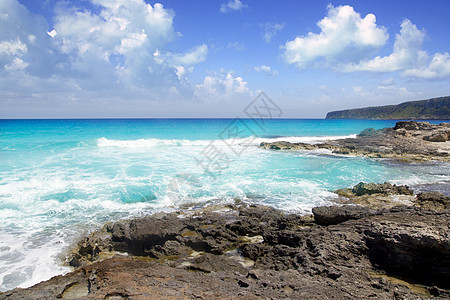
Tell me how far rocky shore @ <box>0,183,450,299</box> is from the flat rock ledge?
15mm

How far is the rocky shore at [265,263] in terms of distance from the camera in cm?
382

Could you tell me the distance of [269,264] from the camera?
16.5 feet

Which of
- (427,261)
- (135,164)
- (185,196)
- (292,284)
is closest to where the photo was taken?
(292,284)

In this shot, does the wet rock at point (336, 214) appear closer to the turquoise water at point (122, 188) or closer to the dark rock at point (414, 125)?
the turquoise water at point (122, 188)

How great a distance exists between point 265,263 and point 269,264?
101 millimetres

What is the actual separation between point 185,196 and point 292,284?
7.40 metres

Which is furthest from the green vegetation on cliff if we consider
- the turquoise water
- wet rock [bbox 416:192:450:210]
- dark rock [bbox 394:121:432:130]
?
wet rock [bbox 416:192:450:210]

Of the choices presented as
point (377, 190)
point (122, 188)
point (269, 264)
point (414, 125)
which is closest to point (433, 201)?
point (377, 190)

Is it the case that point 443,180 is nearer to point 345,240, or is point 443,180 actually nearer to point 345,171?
point 345,171

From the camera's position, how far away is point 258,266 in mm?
5059

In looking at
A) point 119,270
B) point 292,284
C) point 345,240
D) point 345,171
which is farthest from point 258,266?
point 345,171

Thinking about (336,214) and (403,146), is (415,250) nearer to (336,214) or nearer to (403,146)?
(336,214)

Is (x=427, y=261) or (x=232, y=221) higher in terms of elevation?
(x=427, y=261)

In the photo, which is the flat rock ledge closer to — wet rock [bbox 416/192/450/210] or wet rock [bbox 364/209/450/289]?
wet rock [bbox 364/209/450/289]
